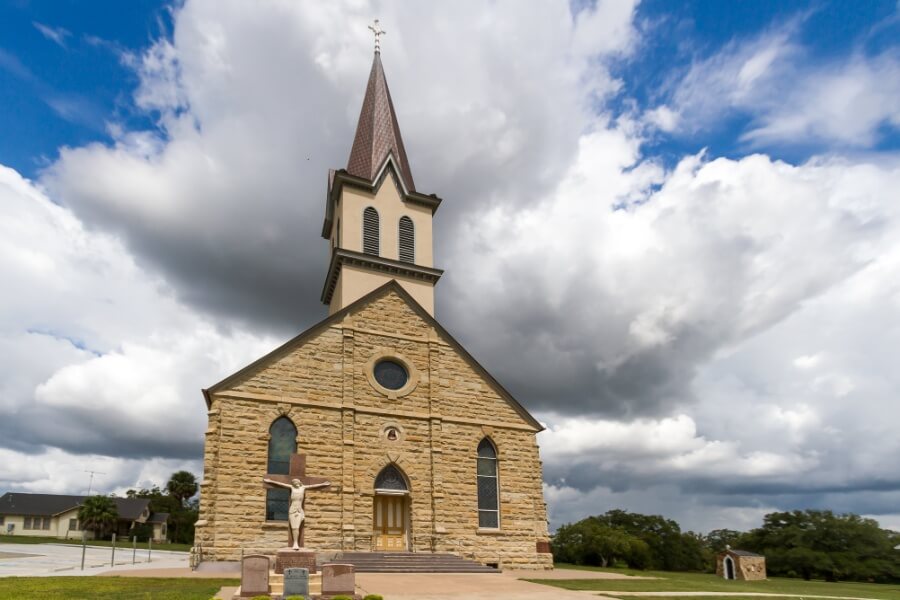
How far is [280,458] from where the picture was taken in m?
22.1

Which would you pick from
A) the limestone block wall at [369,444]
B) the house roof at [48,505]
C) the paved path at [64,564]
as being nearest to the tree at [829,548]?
the limestone block wall at [369,444]

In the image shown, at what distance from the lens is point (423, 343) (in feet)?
86.2

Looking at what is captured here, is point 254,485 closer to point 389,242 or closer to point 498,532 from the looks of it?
point 498,532

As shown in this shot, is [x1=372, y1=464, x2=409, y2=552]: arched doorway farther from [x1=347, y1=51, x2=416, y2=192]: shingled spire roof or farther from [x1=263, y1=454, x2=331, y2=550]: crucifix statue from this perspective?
[x1=347, y1=51, x2=416, y2=192]: shingled spire roof

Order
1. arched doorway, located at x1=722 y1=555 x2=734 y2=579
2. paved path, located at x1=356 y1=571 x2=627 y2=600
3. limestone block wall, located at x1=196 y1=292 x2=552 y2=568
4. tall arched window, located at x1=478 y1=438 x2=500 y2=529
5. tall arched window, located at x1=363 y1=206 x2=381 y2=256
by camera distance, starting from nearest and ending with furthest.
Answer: paved path, located at x1=356 y1=571 x2=627 y2=600 < limestone block wall, located at x1=196 y1=292 x2=552 y2=568 < tall arched window, located at x1=478 y1=438 x2=500 y2=529 < tall arched window, located at x1=363 y1=206 x2=381 y2=256 < arched doorway, located at x1=722 y1=555 x2=734 y2=579

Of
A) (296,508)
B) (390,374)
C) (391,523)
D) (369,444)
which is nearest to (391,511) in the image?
(391,523)

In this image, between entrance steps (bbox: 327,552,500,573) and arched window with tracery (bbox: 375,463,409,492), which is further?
arched window with tracery (bbox: 375,463,409,492)

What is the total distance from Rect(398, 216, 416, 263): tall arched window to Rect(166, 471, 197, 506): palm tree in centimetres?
5961

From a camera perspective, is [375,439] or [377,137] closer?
[375,439]

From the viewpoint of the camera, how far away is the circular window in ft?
82.4

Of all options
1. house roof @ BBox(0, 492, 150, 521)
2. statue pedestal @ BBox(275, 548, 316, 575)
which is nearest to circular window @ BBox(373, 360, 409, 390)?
statue pedestal @ BBox(275, 548, 316, 575)

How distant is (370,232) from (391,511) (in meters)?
12.7

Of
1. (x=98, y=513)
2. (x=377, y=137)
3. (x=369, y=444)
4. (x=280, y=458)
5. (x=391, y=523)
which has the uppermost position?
(x=377, y=137)

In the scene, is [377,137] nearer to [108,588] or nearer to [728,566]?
[108,588]
